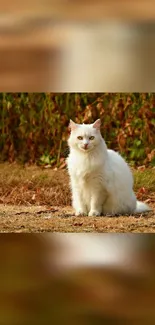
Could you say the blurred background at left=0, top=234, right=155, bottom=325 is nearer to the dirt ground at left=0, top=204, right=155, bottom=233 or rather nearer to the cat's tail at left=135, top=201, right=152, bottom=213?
the dirt ground at left=0, top=204, right=155, bottom=233

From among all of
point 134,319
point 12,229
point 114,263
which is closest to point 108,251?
point 114,263

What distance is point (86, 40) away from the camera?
6.89 ft

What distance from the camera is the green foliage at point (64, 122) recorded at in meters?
3.45

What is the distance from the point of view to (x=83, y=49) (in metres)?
2.10

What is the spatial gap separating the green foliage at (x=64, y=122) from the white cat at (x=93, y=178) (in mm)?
708

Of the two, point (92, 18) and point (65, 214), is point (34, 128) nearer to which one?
point (65, 214)

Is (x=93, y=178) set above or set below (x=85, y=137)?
below

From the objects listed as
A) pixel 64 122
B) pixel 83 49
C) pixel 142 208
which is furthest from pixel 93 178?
pixel 64 122

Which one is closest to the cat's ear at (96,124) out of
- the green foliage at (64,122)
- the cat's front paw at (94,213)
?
the cat's front paw at (94,213)

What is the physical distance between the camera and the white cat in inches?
104

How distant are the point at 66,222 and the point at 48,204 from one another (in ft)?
2.21

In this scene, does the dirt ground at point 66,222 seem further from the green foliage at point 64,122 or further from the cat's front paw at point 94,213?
the green foliage at point 64,122

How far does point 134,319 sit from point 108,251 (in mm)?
216

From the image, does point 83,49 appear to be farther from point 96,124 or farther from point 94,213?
point 94,213
